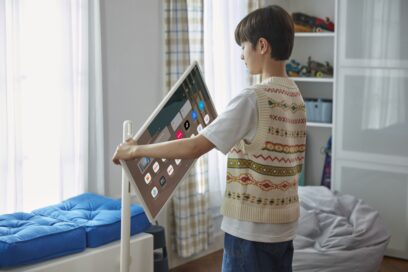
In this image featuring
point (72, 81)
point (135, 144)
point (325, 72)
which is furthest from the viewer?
point (325, 72)

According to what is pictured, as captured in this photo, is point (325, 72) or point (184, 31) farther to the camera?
point (325, 72)

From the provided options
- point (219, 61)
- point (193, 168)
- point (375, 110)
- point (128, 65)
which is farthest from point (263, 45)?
point (375, 110)

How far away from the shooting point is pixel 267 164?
207 cm

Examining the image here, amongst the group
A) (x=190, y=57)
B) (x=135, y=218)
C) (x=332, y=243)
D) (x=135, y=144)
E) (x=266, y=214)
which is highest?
(x=190, y=57)

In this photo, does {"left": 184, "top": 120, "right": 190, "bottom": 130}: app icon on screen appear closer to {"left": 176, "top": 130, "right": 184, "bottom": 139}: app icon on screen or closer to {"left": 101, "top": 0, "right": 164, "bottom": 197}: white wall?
{"left": 176, "top": 130, "right": 184, "bottom": 139}: app icon on screen

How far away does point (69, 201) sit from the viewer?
351 cm

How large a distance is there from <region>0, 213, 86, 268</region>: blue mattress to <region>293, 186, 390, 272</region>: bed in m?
1.51

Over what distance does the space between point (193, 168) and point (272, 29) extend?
7.44 feet

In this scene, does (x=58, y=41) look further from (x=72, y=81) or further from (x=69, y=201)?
(x=69, y=201)

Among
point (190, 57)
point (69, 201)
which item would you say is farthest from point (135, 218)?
point (190, 57)

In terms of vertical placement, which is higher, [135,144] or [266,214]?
[135,144]

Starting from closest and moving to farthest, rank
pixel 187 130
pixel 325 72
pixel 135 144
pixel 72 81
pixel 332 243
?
pixel 135 144 → pixel 187 130 → pixel 72 81 → pixel 332 243 → pixel 325 72

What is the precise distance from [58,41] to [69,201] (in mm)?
846

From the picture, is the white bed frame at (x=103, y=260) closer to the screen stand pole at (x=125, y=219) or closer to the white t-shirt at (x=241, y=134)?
the screen stand pole at (x=125, y=219)
